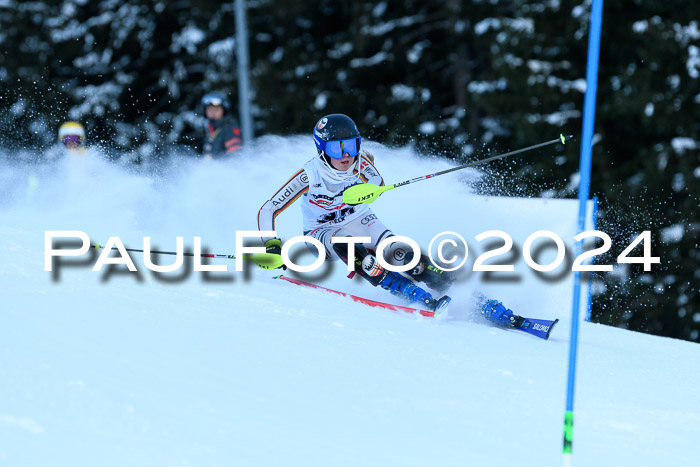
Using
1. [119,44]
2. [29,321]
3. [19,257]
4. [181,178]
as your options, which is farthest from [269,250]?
[119,44]

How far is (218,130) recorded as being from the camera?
1037 cm

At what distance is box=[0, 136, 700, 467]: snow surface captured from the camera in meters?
3.39

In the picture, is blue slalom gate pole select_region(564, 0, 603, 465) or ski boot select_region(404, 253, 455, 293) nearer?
blue slalom gate pole select_region(564, 0, 603, 465)

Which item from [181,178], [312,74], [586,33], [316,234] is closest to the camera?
[316,234]

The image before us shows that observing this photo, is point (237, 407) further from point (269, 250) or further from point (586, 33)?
point (586, 33)

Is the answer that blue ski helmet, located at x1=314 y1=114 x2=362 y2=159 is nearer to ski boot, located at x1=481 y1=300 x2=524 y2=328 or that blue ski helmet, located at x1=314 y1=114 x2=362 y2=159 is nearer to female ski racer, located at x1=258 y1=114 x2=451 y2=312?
female ski racer, located at x1=258 y1=114 x2=451 y2=312

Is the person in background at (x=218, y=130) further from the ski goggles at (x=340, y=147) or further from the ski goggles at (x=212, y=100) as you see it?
the ski goggles at (x=340, y=147)

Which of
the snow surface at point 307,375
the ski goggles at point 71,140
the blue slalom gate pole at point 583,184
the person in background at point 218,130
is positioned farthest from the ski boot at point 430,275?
the ski goggles at point 71,140

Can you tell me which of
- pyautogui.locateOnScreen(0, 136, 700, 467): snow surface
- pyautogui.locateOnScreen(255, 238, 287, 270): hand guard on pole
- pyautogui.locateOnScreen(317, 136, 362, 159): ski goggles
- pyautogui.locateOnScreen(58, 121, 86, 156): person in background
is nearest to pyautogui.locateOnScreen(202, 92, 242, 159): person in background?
pyautogui.locateOnScreen(58, 121, 86, 156): person in background

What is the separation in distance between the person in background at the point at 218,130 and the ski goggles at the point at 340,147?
14.5 feet

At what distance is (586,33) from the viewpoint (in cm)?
1403

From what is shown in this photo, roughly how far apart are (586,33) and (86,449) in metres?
12.4

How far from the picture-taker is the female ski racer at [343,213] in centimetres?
582

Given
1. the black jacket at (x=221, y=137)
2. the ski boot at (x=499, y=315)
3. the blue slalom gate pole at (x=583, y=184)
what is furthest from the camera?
the black jacket at (x=221, y=137)
